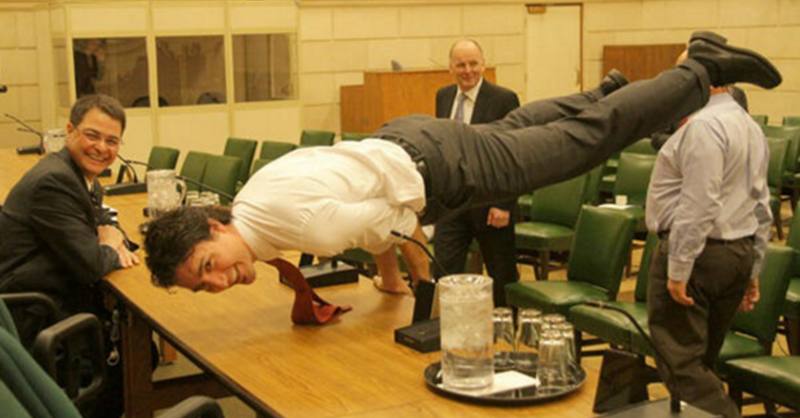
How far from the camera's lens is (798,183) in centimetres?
775

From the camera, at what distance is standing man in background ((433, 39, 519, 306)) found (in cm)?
518

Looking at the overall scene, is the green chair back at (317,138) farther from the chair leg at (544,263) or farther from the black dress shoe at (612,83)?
the black dress shoe at (612,83)

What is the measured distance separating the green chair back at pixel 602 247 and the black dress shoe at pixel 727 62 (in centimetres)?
125

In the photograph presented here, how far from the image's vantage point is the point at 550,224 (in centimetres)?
586

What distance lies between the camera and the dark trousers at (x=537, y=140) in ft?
9.70

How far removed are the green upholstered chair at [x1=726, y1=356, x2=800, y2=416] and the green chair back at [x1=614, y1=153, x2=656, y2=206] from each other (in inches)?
104

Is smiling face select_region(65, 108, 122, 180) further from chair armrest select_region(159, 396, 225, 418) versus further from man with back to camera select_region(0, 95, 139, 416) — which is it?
chair armrest select_region(159, 396, 225, 418)

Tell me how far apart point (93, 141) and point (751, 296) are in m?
2.46

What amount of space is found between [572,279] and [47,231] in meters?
2.41

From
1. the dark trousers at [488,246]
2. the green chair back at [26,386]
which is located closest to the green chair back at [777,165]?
the dark trousers at [488,246]

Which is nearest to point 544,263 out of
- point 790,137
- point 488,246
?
point 488,246

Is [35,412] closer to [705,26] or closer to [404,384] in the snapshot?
[404,384]

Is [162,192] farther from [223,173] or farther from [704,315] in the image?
[704,315]

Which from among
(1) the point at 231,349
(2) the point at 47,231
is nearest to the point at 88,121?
(2) the point at 47,231
